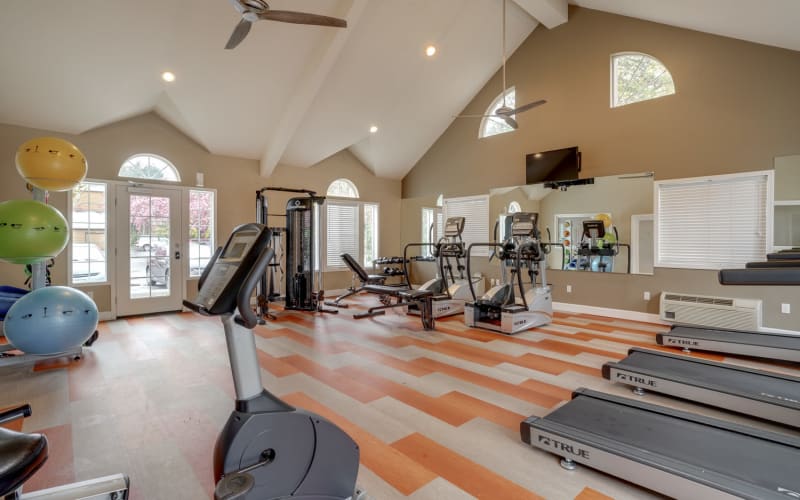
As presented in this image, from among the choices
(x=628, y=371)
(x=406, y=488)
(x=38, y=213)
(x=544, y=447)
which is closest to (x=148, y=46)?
(x=38, y=213)

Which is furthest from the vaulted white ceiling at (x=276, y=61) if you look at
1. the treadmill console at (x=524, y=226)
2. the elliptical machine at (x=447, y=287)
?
the treadmill console at (x=524, y=226)

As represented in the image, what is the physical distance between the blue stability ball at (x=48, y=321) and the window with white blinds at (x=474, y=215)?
642 cm

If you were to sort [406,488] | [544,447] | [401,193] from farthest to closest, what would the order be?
[401,193] < [544,447] < [406,488]

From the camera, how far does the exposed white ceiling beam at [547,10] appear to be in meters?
6.05

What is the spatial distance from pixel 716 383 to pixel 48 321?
5535 millimetres

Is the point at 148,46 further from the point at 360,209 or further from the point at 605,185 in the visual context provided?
the point at 605,185

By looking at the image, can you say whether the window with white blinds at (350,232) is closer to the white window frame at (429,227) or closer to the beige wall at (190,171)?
the beige wall at (190,171)

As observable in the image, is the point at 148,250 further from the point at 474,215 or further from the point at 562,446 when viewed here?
the point at 562,446

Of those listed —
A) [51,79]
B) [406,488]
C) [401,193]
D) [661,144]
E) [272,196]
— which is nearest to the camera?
[406,488]

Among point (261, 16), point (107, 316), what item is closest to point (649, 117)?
point (261, 16)

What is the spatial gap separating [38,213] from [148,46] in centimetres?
266

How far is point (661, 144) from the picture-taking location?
5.64m

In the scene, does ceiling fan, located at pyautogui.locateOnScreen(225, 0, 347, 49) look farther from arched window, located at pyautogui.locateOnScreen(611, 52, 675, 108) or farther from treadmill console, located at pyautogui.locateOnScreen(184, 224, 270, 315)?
arched window, located at pyautogui.locateOnScreen(611, 52, 675, 108)

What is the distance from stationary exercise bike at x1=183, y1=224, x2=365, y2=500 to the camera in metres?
1.35
